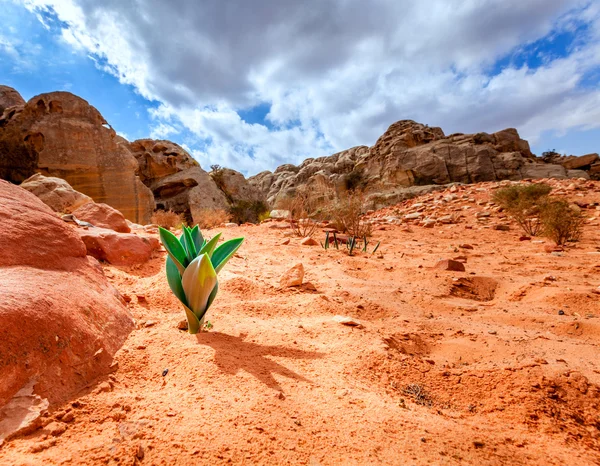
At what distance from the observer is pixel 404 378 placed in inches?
51.3

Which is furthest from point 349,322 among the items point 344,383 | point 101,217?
point 101,217

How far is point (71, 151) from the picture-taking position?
11641 mm

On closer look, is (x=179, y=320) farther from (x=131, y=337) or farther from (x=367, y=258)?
(x=367, y=258)

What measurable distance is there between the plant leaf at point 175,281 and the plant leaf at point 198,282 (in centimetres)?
4

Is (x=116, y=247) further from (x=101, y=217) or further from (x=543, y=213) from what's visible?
(x=543, y=213)

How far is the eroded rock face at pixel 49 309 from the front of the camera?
3.23ft

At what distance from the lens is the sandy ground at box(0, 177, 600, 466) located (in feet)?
2.70

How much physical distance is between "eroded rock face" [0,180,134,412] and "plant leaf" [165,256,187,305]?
0.99 ft

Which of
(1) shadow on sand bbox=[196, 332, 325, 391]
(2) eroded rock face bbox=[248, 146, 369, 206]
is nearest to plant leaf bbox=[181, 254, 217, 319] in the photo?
(1) shadow on sand bbox=[196, 332, 325, 391]

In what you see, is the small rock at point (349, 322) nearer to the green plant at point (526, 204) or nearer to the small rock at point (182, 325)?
the small rock at point (182, 325)

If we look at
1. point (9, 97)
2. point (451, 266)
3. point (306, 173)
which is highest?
point (9, 97)

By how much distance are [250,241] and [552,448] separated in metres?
4.57

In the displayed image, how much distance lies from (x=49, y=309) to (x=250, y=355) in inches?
31.8

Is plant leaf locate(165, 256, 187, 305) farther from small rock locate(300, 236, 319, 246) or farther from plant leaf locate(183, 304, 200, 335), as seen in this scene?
small rock locate(300, 236, 319, 246)
